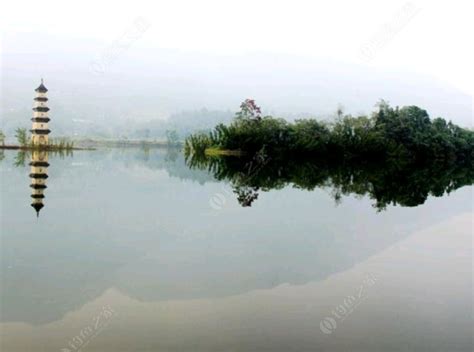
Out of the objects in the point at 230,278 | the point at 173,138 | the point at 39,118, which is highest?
the point at 173,138

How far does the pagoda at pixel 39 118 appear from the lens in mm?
35469

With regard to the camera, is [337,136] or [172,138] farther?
[172,138]

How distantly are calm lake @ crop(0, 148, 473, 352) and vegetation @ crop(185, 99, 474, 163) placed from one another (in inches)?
902

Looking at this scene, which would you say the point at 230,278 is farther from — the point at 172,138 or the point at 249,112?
the point at 172,138

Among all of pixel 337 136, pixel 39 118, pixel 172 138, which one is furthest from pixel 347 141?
pixel 172 138

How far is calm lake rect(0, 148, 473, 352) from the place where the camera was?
4.98m

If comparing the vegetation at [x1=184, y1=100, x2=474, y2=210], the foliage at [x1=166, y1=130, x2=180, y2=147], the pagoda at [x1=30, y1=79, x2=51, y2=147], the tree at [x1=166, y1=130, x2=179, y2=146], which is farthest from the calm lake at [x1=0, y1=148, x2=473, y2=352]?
the foliage at [x1=166, y1=130, x2=180, y2=147]

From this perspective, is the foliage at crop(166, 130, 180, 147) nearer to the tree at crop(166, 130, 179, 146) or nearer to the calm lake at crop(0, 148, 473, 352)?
the tree at crop(166, 130, 179, 146)

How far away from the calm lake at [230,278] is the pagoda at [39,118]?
24.0 meters

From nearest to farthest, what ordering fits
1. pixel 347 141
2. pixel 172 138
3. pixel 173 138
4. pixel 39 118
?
pixel 39 118 → pixel 347 141 → pixel 173 138 → pixel 172 138

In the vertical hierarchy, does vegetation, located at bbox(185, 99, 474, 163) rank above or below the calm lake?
above

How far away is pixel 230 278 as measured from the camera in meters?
6.73

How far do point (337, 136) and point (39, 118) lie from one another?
16720 mm

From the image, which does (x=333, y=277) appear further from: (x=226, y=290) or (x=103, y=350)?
(x=103, y=350)
